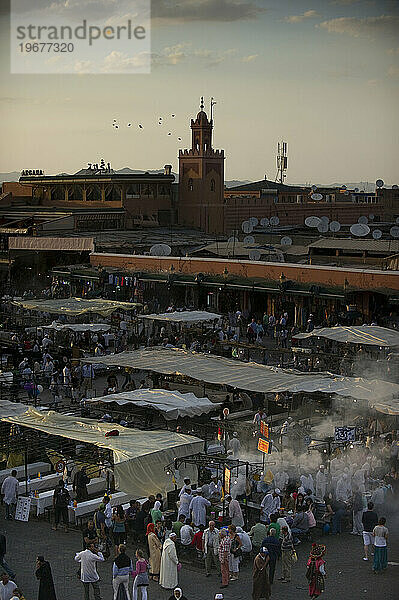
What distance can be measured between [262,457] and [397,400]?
97.3 inches

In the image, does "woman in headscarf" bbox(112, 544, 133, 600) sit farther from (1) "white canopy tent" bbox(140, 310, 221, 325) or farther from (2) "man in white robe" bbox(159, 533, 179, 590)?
(1) "white canopy tent" bbox(140, 310, 221, 325)

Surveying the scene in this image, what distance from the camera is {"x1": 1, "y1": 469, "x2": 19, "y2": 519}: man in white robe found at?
37.1ft

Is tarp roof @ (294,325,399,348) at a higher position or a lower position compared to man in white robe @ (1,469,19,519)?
higher

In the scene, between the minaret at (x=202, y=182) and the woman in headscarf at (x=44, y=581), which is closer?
the woman in headscarf at (x=44, y=581)

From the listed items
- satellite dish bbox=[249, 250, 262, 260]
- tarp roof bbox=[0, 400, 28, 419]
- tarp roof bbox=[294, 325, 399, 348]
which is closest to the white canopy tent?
tarp roof bbox=[294, 325, 399, 348]

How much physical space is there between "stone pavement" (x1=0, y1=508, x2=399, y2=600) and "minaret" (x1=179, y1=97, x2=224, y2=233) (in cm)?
3471

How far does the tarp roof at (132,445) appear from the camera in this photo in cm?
1077

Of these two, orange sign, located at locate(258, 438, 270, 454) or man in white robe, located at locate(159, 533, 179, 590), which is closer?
man in white robe, located at locate(159, 533, 179, 590)

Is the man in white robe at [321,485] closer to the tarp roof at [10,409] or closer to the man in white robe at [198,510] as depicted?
the man in white robe at [198,510]

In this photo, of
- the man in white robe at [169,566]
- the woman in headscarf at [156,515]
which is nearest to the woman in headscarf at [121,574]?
the man in white robe at [169,566]

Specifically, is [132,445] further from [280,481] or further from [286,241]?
[286,241]

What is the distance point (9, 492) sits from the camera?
11.3 meters

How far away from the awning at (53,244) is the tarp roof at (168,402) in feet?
63.9

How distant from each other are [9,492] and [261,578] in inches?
149
